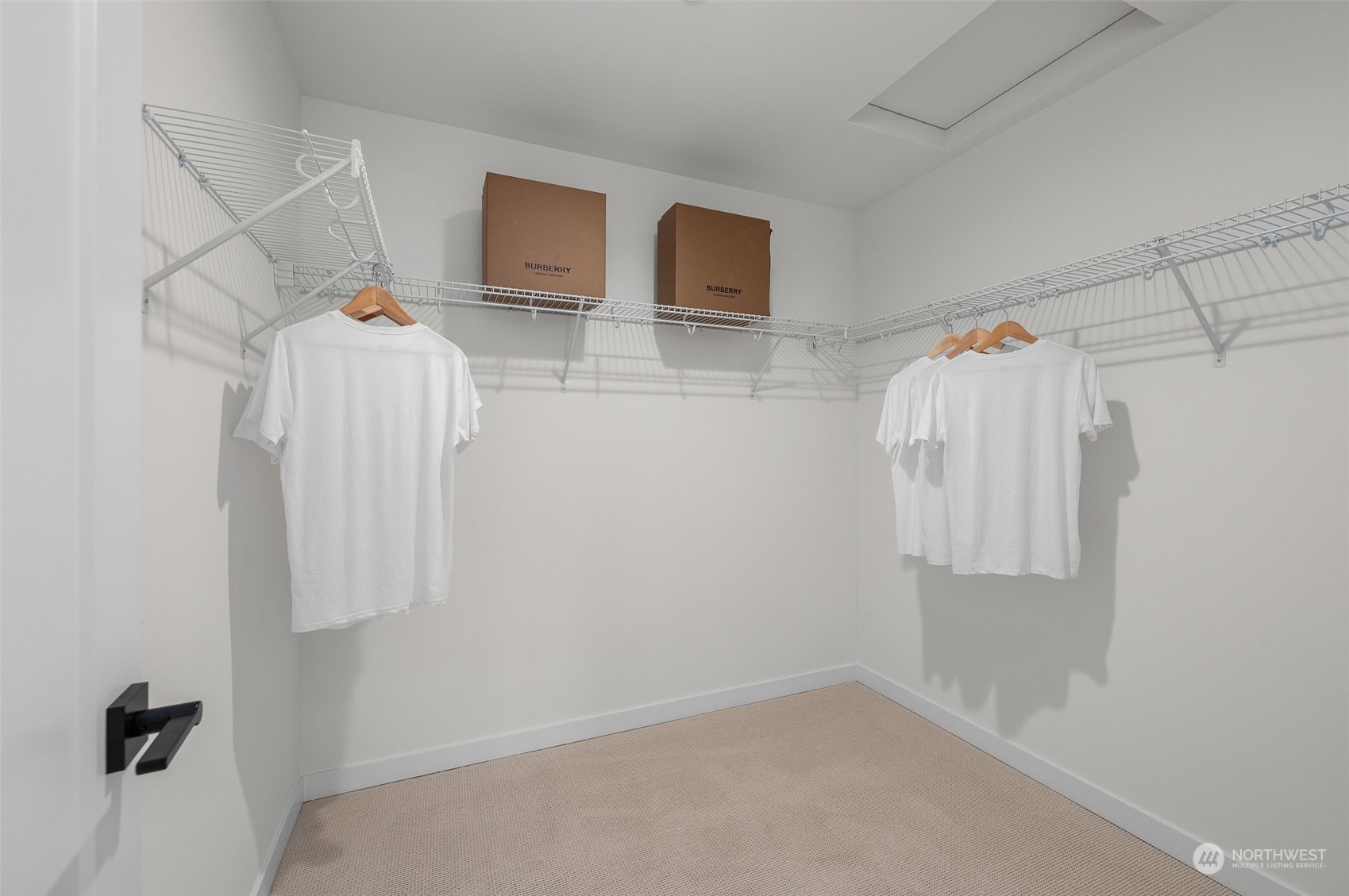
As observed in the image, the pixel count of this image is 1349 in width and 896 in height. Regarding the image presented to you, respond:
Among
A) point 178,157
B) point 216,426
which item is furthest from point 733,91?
point 216,426

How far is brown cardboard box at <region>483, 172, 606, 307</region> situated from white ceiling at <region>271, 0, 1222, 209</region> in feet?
1.14

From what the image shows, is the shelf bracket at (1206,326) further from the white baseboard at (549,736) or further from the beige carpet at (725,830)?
the white baseboard at (549,736)

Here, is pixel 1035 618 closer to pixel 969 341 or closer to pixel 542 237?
pixel 969 341

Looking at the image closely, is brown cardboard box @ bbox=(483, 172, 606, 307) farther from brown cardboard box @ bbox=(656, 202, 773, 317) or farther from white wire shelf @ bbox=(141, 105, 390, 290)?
white wire shelf @ bbox=(141, 105, 390, 290)

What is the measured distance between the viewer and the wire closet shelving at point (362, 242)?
3.87 feet

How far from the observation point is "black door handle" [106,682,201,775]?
24.3 inches

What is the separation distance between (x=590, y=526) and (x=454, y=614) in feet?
2.12

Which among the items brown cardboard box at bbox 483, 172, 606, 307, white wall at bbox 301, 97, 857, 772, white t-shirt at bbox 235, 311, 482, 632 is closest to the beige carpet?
white wall at bbox 301, 97, 857, 772

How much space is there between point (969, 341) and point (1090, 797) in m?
1.70

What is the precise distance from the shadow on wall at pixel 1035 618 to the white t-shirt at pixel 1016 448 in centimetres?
16

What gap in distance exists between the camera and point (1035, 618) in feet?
7.32

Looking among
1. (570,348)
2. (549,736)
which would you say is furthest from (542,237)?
(549,736)

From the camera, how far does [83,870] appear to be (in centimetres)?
58

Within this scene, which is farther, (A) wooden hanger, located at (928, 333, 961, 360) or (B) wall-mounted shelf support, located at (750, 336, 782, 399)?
(B) wall-mounted shelf support, located at (750, 336, 782, 399)
